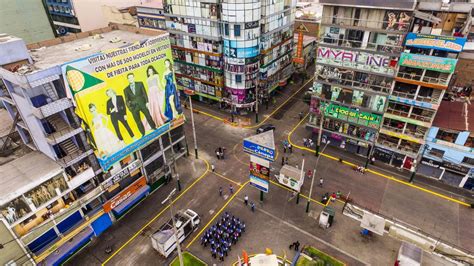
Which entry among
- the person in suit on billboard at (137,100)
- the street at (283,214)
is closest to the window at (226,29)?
the street at (283,214)

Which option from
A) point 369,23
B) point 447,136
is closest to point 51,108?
point 369,23

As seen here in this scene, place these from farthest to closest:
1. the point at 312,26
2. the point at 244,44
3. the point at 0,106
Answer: the point at 312,26
the point at 244,44
the point at 0,106

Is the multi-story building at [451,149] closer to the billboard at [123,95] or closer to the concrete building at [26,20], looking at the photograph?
the billboard at [123,95]

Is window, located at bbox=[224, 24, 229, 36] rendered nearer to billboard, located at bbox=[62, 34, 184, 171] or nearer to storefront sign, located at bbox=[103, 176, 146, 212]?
billboard, located at bbox=[62, 34, 184, 171]

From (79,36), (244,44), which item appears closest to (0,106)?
(79,36)

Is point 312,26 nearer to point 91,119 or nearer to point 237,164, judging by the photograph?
point 237,164

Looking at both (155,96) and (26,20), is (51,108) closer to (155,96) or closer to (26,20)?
(155,96)

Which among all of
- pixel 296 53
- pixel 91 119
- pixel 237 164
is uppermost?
pixel 91 119

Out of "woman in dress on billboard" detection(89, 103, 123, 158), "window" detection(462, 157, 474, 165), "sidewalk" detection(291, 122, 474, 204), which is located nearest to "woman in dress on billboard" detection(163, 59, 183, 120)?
"woman in dress on billboard" detection(89, 103, 123, 158)
